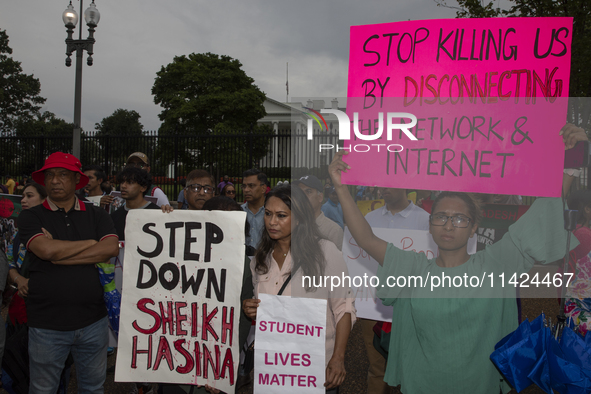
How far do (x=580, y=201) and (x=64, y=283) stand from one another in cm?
304

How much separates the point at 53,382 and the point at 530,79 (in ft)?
10.6

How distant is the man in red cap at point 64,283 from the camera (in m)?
2.41

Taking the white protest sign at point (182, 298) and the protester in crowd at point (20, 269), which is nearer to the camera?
the white protest sign at point (182, 298)

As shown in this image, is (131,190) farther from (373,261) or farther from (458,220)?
(458,220)

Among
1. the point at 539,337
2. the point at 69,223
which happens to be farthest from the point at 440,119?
the point at 69,223

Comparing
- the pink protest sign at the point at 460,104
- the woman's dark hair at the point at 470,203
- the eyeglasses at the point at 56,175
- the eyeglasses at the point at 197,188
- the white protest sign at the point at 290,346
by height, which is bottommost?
the white protest sign at the point at 290,346

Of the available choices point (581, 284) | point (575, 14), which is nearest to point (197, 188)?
point (581, 284)

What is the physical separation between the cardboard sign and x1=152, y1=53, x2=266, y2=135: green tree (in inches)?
915

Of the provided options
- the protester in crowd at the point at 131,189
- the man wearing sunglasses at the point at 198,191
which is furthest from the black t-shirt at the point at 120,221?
the man wearing sunglasses at the point at 198,191

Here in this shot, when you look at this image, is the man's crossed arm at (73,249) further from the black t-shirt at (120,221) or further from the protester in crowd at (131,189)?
the protester in crowd at (131,189)

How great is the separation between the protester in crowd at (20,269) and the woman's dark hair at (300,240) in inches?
61.0

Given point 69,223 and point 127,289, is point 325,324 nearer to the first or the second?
point 127,289

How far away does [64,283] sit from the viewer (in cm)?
245

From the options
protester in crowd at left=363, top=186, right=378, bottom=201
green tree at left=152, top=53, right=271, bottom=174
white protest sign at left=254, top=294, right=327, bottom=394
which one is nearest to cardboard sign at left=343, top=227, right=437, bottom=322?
protester in crowd at left=363, top=186, right=378, bottom=201
